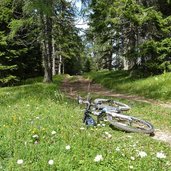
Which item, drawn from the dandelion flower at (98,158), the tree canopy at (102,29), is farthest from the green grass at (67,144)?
the tree canopy at (102,29)

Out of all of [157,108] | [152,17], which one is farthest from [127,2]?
[157,108]

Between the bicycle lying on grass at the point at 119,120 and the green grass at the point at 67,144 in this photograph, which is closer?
the green grass at the point at 67,144

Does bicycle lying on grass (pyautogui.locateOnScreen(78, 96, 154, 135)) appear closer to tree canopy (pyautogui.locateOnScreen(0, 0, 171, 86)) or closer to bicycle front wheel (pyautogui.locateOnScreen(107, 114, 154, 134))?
bicycle front wheel (pyautogui.locateOnScreen(107, 114, 154, 134))

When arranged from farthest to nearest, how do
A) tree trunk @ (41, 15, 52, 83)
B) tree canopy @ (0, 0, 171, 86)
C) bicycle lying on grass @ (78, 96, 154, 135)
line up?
tree trunk @ (41, 15, 52, 83)
tree canopy @ (0, 0, 171, 86)
bicycle lying on grass @ (78, 96, 154, 135)

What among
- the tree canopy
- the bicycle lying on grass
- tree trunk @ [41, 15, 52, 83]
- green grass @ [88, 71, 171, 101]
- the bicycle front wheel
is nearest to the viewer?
the bicycle lying on grass

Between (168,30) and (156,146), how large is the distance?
1422 cm

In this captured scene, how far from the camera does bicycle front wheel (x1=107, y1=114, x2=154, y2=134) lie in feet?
27.1

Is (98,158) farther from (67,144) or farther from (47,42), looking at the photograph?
(47,42)

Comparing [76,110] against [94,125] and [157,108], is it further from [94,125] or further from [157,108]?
[157,108]

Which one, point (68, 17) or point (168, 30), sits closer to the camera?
point (168, 30)

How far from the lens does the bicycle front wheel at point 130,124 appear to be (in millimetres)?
8266

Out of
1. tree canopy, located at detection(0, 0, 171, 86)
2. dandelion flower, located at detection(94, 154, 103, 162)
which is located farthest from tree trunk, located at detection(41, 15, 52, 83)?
dandelion flower, located at detection(94, 154, 103, 162)

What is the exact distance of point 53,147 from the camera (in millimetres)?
Answer: 6051

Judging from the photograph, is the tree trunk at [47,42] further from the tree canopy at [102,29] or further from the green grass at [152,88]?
the green grass at [152,88]
